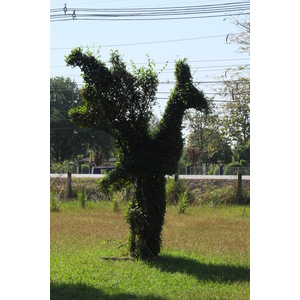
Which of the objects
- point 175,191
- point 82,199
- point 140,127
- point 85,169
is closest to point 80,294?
point 140,127

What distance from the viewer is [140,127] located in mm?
6336

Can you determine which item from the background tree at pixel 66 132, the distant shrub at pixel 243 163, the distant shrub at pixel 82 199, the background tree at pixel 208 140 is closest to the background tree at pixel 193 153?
the background tree at pixel 208 140

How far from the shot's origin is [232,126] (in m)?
20.2

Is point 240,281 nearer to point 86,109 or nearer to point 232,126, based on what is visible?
point 86,109

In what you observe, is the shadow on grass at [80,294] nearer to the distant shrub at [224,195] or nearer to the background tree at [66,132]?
the distant shrub at [224,195]

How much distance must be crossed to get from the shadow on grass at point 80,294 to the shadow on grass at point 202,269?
98 cm

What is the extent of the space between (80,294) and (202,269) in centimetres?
164

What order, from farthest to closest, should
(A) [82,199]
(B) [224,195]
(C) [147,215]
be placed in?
(B) [224,195] < (A) [82,199] < (C) [147,215]

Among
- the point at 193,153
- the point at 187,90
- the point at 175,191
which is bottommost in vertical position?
the point at 175,191

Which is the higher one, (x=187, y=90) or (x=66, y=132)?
(x=66, y=132)

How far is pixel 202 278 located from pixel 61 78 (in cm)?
2549

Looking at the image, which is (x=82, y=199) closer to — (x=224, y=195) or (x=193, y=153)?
(x=224, y=195)

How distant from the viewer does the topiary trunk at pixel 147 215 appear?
631cm
